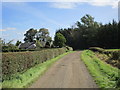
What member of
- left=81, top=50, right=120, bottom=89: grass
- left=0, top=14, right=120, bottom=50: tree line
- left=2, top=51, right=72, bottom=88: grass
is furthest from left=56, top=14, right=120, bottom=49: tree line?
left=2, top=51, right=72, bottom=88: grass

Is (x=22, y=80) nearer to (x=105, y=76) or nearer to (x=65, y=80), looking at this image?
(x=65, y=80)

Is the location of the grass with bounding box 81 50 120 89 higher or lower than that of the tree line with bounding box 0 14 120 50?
lower

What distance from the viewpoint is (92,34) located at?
83.4m

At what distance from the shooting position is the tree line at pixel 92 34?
7176 cm

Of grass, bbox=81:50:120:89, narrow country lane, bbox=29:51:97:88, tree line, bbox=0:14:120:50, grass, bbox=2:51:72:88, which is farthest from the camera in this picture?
tree line, bbox=0:14:120:50

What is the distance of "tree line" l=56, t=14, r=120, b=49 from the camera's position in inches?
2825

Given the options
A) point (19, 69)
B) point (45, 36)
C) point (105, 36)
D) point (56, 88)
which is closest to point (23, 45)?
point (45, 36)

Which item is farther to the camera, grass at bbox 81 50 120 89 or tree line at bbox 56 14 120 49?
tree line at bbox 56 14 120 49

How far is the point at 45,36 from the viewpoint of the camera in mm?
112500

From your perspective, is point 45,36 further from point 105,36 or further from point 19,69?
point 19,69

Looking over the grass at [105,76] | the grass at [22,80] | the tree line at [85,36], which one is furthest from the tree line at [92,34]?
the grass at [22,80]

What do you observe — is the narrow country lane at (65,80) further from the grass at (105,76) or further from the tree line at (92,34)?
the tree line at (92,34)

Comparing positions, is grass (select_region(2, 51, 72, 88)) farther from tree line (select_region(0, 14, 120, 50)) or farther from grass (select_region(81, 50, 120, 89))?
tree line (select_region(0, 14, 120, 50))

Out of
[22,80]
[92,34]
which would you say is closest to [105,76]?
[22,80]
